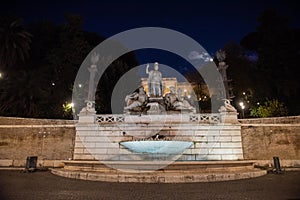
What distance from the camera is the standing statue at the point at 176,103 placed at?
15695 mm

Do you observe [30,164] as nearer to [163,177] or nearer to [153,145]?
[153,145]

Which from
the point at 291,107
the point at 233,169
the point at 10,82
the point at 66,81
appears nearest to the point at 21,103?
the point at 10,82

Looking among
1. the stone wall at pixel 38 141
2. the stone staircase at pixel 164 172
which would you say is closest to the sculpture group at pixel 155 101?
the stone wall at pixel 38 141

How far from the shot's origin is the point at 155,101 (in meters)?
15.9

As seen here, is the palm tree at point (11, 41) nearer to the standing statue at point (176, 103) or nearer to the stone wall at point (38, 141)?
the stone wall at point (38, 141)

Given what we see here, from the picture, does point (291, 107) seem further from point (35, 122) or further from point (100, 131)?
point (35, 122)

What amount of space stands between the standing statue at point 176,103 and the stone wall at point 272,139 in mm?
3655

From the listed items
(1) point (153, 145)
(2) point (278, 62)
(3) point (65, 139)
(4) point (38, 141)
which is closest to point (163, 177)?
(1) point (153, 145)

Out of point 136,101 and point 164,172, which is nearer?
point 164,172

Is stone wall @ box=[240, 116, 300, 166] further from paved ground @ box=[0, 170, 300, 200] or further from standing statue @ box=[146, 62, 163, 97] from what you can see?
paved ground @ box=[0, 170, 300, 200]

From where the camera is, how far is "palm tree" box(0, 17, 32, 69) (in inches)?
960

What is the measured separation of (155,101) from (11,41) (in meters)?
18.3

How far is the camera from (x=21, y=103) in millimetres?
21500

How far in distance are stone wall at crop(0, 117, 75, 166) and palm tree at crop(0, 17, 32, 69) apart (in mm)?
11837
